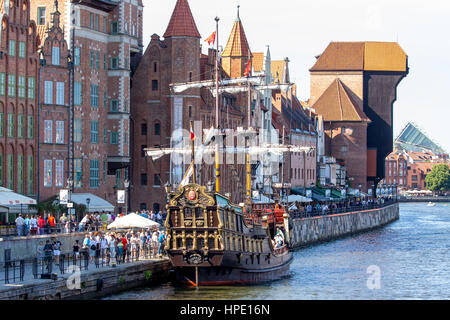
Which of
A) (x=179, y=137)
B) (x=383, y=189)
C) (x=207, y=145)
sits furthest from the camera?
(x=383, y=189)

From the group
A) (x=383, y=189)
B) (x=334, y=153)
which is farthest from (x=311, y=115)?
(x=383, y=189)

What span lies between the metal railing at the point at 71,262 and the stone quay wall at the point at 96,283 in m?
0.73

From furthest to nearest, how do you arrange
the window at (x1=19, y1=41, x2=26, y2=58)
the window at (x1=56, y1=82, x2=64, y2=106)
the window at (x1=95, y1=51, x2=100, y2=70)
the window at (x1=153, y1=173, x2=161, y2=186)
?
the window at (x1=153, y1=173, x2=161, y2=186)
the window at (x1=95, y1=51, x2=100, y2=70)
the window at (x1=56, y1=82, x2=64, y2=106)
the window at (x1=19, y1=41, x2=26, y2=58)

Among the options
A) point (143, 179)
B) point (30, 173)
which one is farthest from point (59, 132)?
point (143, 179)

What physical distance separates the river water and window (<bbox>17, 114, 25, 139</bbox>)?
20.0 metres

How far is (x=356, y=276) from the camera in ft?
209

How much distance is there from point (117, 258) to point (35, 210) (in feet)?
54.7

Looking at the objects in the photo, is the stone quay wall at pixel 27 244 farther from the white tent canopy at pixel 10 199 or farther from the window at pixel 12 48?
the window at pixel 12 48

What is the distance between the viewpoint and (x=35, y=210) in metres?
67.9

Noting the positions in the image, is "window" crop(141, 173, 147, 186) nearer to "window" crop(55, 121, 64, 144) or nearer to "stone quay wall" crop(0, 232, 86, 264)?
"window" crop(55, 121, 64, 144)

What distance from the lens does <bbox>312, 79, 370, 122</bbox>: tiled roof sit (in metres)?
158

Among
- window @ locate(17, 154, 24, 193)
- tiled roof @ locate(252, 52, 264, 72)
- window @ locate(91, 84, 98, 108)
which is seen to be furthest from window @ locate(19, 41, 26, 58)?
tiled roof @ locate(252, 52, 264, 72)

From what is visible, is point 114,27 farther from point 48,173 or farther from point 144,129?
point 48,173
